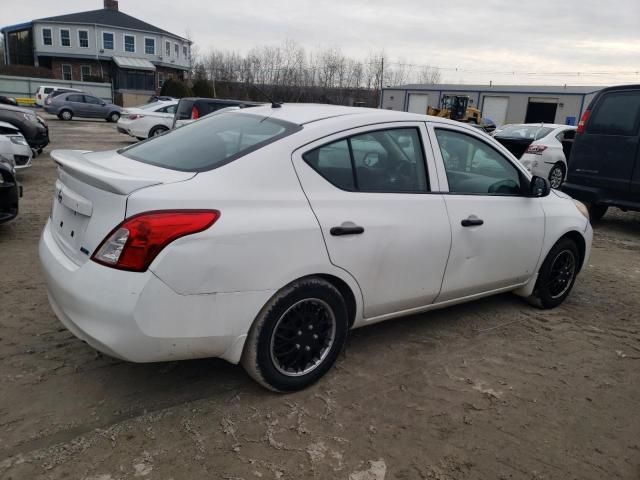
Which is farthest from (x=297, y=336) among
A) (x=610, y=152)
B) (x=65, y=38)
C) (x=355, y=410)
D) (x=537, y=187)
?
(x=65, y=38)

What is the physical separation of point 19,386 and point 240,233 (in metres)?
1.65

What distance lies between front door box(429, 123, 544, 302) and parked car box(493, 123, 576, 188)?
7820 mm

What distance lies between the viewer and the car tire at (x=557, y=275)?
4594mm

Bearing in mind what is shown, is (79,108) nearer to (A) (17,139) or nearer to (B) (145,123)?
(B) (145,123)

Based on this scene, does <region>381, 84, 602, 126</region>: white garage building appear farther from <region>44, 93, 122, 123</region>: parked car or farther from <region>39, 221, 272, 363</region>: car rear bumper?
<region>39, 221, 272, 363</region>: car rear bumper

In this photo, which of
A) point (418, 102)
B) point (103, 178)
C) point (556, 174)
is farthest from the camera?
point (418, 102)

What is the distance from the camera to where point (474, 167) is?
3.99 metres

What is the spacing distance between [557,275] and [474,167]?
4.87 feet

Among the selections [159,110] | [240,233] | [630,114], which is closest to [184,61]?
[159,110]

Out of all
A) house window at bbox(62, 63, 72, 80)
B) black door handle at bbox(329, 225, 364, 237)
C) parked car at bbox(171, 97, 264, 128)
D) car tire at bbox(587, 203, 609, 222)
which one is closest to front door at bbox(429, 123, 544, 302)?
black door handle at bbox(329, 225, 364, 237)

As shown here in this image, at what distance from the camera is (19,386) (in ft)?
10.2

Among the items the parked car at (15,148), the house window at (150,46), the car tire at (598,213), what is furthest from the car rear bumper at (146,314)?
the house window at (150,46)

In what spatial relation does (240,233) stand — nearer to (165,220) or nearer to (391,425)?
(165,220)

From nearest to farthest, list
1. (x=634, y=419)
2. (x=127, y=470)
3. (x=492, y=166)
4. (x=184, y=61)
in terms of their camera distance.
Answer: (x=127, y=470) → (x=634, y=419) → (x=492, y=166) → (x=184, y=61)
